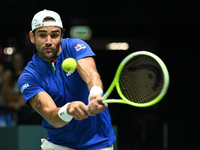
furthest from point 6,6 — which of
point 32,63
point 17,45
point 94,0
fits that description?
point 32,63

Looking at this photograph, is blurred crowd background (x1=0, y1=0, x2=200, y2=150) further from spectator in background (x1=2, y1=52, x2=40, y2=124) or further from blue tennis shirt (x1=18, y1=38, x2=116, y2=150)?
blue tennis shirt (x1=18, y1=38, x2=116, y2=150)

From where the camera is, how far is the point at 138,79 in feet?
9.68

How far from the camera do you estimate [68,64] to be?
98.6 inches

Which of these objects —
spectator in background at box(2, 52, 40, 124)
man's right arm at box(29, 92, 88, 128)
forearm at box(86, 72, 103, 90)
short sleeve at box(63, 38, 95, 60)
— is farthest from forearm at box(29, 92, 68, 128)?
spectator in background at box(2, 52, 40, 124)

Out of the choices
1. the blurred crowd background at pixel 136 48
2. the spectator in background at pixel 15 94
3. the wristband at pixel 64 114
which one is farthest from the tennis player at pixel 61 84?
the blurred crowd background at pixel 136 48

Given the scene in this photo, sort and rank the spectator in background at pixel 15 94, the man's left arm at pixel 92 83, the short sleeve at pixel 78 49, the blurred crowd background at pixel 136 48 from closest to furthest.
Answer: the man's left arm at pixel 92 83 → the short sleeve at pixel 78 49 → the spectator in background at pixel 15 94 → the blurred crowd background at pixel 136 48

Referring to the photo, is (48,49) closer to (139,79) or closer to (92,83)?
(92,83)

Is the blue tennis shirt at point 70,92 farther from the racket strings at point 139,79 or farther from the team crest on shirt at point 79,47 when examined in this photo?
the racket strings at point 139,79

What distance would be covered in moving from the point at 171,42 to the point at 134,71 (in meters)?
3.93

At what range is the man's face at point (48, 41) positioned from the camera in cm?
287

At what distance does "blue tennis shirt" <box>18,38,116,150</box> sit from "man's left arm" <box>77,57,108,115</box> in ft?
0.24

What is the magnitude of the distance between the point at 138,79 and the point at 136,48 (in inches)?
154

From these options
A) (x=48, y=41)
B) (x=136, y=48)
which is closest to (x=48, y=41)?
(x=48, y=41)

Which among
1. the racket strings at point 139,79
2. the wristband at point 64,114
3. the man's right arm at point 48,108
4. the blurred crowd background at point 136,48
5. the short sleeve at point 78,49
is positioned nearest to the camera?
the wristband at point 64,114
